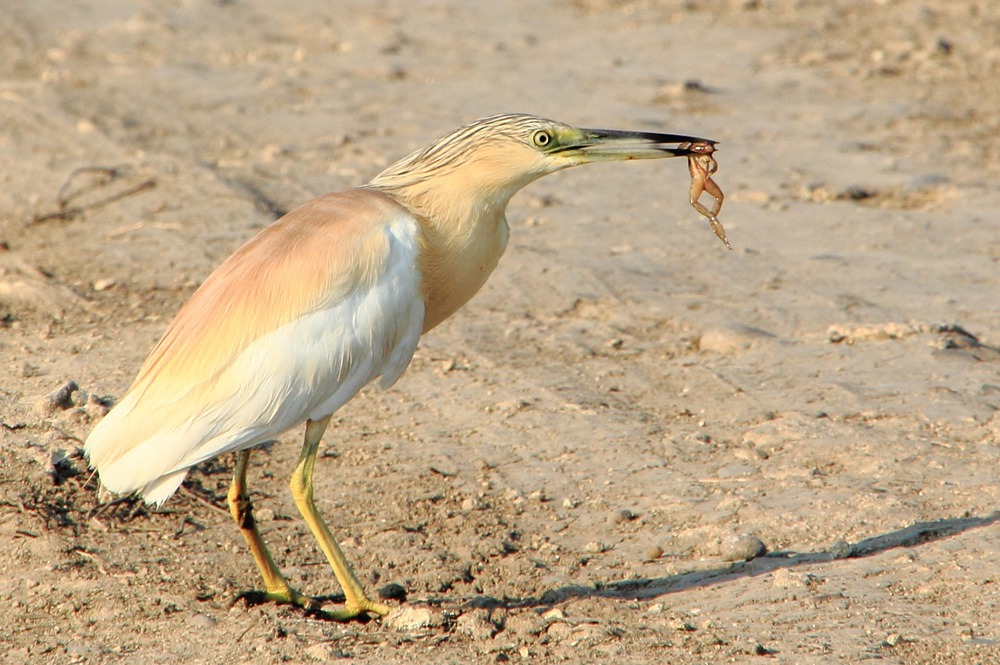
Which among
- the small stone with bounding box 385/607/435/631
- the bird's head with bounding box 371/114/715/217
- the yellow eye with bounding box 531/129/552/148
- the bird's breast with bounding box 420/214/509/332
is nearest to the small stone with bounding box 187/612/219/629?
the small stone with bounding box 385/607/435/631

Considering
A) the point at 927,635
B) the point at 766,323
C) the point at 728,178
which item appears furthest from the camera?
the point at 728,178

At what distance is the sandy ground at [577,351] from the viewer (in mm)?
4363

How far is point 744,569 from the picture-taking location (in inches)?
181

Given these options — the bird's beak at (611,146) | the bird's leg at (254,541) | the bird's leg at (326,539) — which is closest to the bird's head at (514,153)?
the bird's beak at (611,146)

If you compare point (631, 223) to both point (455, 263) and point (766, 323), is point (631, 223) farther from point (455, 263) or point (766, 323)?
point (455, 263)

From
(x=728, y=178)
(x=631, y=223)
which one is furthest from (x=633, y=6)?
(x=631, y=223)

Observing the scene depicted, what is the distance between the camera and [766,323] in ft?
21.3

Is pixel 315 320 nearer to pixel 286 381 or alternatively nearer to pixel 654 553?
pixel 286 381

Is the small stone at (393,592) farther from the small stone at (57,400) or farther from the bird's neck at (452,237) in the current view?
the small stone at (57,400)

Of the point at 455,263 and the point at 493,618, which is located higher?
the point at 455,263

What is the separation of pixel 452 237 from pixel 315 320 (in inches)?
23.1

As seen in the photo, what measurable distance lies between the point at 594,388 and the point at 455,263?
162 centimetres

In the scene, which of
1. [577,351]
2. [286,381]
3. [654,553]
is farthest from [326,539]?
[577,351]

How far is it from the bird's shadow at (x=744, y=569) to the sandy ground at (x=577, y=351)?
0.02 m
